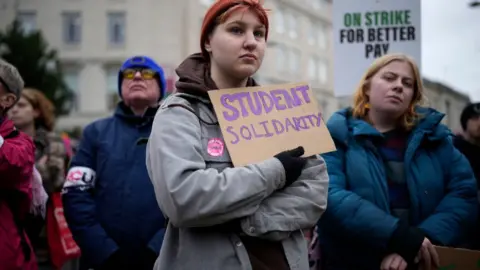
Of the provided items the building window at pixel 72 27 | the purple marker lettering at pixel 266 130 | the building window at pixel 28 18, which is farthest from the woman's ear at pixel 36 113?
the building window at pixel 28 18

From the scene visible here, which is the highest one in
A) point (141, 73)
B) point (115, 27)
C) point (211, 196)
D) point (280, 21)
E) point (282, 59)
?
point (280, 21)

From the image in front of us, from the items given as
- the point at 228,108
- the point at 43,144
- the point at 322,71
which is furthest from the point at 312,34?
the point at 228,108

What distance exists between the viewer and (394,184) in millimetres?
3078

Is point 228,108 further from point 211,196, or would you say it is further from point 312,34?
point 312,34

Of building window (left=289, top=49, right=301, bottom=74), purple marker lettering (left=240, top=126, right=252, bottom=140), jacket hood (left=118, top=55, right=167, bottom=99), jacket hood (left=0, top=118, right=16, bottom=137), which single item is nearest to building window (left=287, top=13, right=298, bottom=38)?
building window (left=289, top=49, right=301, bottom=74)

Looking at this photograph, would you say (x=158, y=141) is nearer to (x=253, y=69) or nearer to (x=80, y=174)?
(x=253, y=69)

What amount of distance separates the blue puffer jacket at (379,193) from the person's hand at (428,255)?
0.14 meters

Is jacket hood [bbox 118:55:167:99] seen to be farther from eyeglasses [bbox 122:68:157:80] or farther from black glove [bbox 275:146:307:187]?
black glove [bbox 275:146:307:187]

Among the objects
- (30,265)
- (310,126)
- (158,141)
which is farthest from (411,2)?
(30,265)

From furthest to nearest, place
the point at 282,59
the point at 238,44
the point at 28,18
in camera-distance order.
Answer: the point at 282,59, the point at 28,18, the point at 238,44

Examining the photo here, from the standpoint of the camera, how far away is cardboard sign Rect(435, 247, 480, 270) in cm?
→ 282

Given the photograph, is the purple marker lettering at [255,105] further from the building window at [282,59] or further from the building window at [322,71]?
the building window at [322,71]

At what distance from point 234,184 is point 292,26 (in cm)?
4527

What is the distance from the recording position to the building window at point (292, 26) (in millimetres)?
45719
